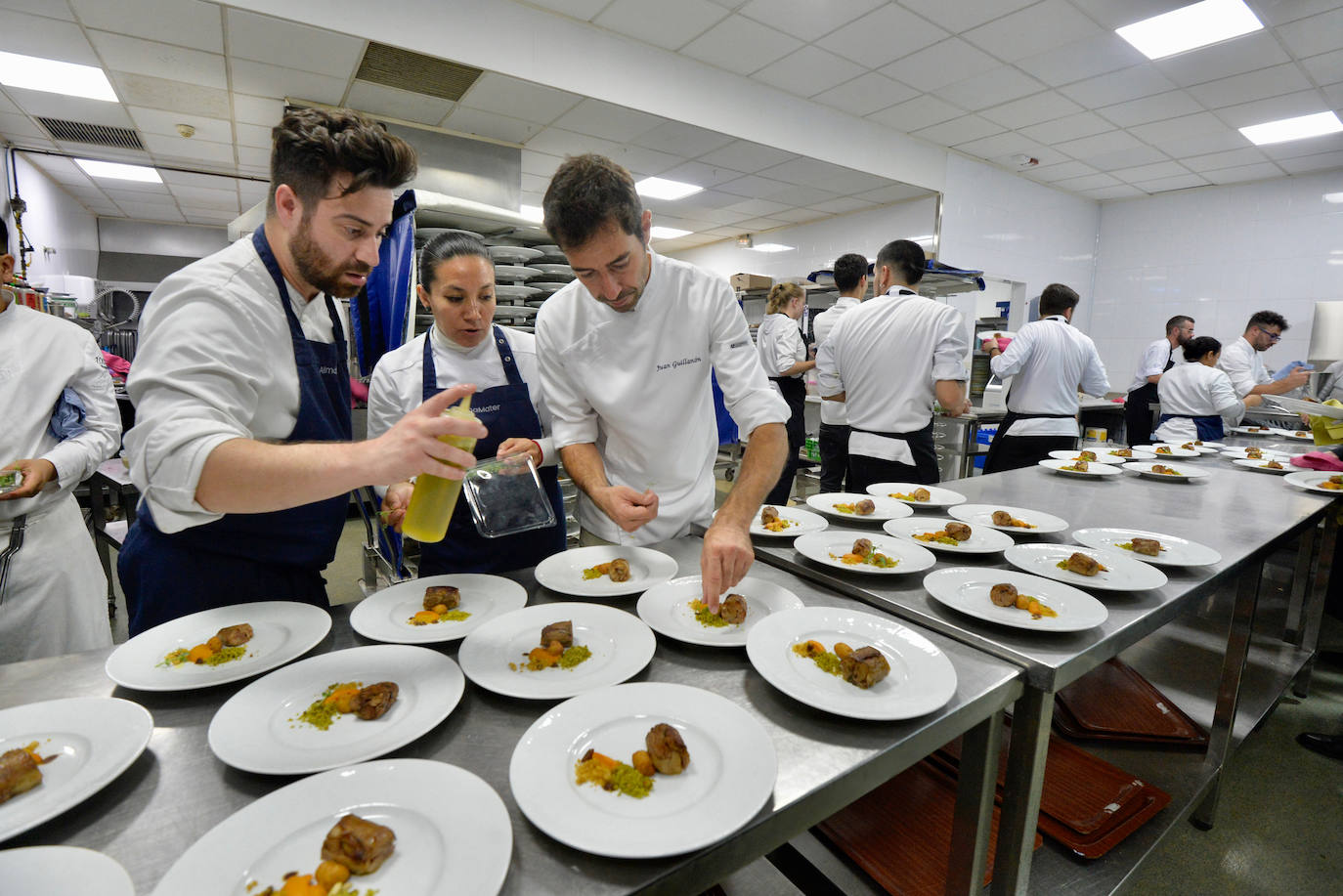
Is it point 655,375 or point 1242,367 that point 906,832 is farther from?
point 1242,367

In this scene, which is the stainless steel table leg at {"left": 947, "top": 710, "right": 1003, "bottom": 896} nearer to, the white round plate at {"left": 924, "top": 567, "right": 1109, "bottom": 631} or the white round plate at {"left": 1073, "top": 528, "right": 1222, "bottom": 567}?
the white round plate at {"left": 924, "top": 567, "right": 1109, "bottom": 631}

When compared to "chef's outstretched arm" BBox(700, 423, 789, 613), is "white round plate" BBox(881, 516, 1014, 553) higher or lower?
lower

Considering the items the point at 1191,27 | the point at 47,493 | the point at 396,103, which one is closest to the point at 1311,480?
the point at 1191,27

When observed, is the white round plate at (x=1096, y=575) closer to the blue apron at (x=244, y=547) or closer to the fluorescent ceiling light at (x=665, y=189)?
the blue apron at (x=244, y=547)

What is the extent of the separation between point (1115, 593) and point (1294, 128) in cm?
689

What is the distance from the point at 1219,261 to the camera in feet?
23.2

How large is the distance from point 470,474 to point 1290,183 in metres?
9.24

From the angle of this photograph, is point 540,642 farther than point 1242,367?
No

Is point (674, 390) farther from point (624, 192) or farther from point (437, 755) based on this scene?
point (437, 755)

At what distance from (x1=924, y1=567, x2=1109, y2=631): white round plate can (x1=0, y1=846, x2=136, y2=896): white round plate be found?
1183 millimetres

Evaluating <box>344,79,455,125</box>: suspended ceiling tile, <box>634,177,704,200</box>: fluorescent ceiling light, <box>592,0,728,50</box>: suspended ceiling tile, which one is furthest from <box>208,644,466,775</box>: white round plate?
<box>634,177,704,200</box>: fluorescent ceiling light

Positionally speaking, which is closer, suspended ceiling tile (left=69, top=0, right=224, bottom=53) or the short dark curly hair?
the short dark curly hair

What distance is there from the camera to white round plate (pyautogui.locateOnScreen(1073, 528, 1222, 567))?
56.4 inches

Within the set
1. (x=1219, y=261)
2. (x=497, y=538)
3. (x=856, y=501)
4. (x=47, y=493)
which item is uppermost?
(x=1219, y=261)
